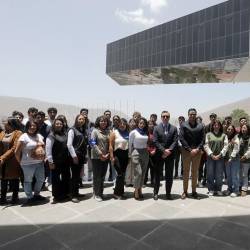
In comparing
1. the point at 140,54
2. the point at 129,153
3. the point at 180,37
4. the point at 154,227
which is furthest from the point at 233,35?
the point at 154,227

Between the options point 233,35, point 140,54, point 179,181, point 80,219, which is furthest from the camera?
point 140,54

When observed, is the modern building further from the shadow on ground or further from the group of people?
the shadow on ground

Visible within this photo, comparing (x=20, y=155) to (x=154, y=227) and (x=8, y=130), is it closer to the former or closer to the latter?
(x=8, y=130)

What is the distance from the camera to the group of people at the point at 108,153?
20.2 feet

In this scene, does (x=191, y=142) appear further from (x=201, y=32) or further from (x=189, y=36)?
(x=189, y=36)

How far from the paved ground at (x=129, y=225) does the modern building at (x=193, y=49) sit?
2065cm

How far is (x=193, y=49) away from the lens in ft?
95.0

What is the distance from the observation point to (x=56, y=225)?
5.02 m

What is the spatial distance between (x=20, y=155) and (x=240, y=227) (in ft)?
12.9

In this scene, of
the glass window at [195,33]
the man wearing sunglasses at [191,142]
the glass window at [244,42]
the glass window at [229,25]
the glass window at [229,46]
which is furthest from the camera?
the glass window at [195,33]

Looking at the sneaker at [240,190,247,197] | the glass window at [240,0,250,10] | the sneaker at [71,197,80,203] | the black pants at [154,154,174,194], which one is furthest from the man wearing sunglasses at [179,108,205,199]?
the glass window at [240,0,250,10]

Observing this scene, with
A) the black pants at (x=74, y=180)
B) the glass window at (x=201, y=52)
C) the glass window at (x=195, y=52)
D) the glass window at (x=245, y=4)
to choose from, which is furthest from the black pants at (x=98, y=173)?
the glass window at (x=195, y=52)

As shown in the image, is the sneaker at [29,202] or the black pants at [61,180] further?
the black pants at [61,180]

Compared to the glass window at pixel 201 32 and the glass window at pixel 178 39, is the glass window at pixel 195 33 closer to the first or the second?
the glass window at pixel 201 32
